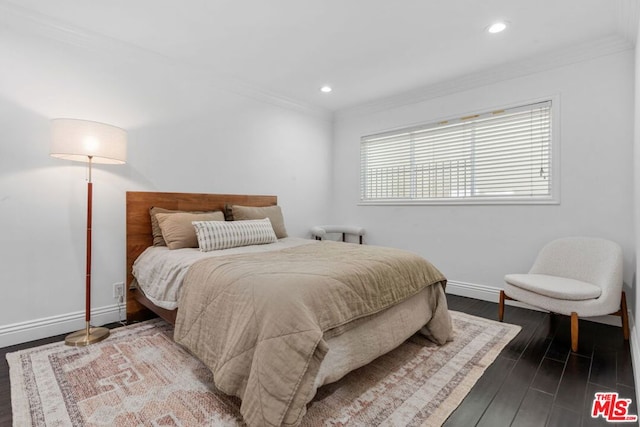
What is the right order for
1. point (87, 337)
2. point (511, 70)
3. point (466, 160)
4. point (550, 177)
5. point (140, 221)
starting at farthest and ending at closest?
1. point (466, 160)
2. point (511, 70)
3. point (550, 177)
4. point (140, 221)
5. point (87, 337)

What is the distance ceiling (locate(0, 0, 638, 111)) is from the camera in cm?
223

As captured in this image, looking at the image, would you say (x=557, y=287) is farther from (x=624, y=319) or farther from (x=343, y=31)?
(x=343, y=31)

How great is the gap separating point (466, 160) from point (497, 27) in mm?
1410

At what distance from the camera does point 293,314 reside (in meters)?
1.36

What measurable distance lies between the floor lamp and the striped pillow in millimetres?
781

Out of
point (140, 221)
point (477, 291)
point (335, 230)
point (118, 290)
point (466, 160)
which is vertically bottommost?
point (477, 291)

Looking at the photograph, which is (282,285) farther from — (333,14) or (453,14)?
(453,14)

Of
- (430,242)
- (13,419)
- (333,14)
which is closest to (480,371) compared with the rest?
(430,242)

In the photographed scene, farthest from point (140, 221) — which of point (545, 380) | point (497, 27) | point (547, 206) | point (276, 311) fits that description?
point (547, 206)

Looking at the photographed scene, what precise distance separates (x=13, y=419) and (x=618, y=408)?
2896 mm

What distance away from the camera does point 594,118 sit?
2.75 meters

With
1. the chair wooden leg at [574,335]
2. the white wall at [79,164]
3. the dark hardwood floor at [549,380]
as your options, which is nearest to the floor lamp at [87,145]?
the white wall at [79,164]

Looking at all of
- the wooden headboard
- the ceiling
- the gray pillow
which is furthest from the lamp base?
the ceiling

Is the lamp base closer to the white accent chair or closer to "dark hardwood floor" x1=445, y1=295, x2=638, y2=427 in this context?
"dark hardwood floor" x1=445, y1=295, x2=638, y2=427
